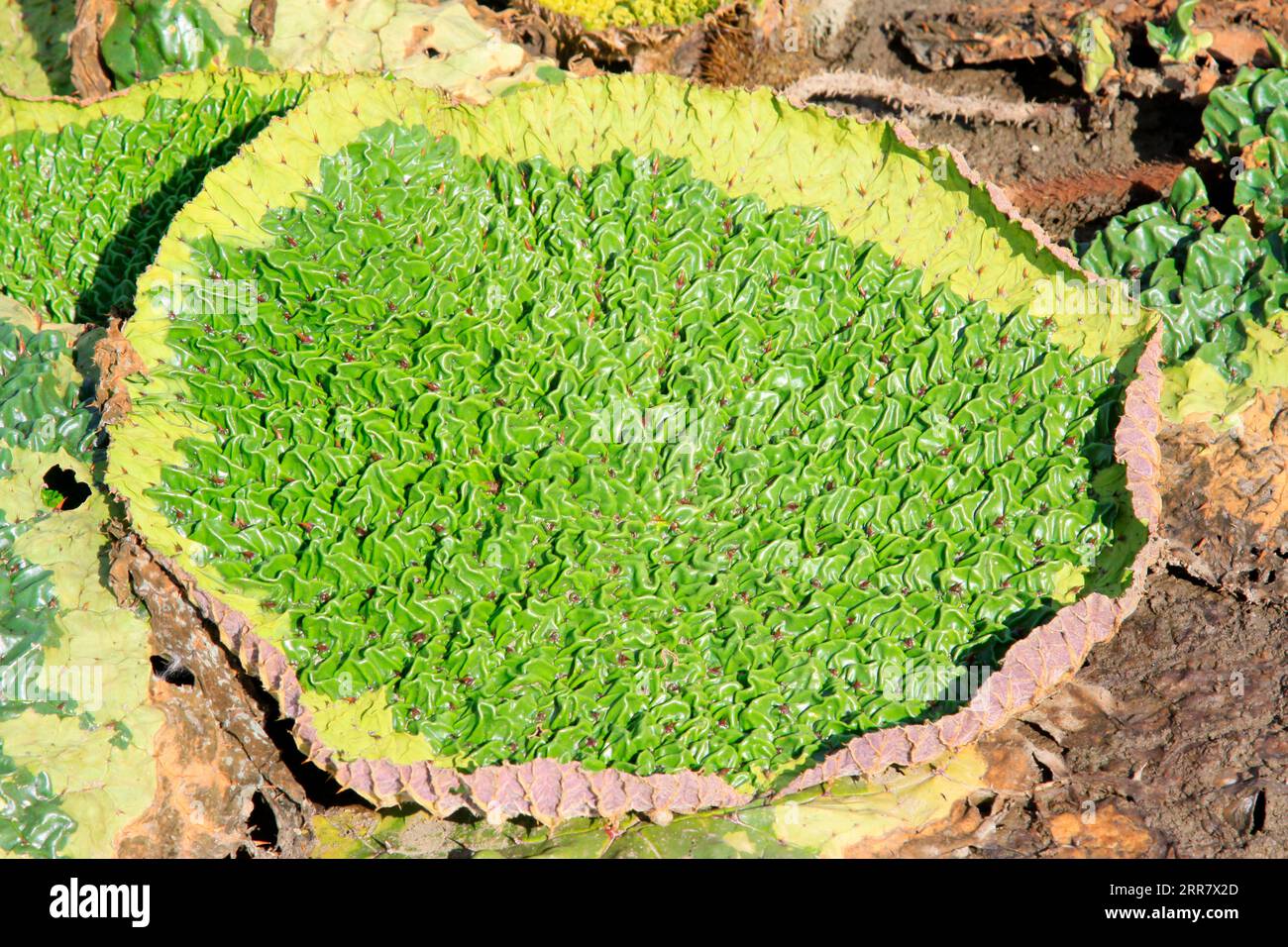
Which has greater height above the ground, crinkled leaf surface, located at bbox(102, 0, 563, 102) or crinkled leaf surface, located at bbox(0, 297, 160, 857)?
crinkled leaf surface, located at bbox(102, 0, 563, 102)

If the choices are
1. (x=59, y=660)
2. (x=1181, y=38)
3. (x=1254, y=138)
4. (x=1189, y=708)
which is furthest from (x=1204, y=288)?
(x=59, y=660)

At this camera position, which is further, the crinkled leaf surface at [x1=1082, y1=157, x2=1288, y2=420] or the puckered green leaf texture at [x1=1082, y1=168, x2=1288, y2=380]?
the puckered green leaf texture at [x1=1082, y1=168, x2=1288, y2=380]

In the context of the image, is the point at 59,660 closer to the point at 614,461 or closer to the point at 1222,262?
the point at 614,461

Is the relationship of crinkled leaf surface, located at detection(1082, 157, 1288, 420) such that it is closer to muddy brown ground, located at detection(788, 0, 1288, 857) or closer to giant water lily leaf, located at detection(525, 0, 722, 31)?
muddy brown ground, located at detection(788, 0, 1288, 857)

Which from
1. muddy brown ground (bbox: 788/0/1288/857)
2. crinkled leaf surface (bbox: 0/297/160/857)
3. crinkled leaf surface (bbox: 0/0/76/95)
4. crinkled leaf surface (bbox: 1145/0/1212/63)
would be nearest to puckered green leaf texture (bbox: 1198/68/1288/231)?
crinkled leaf surface (bbox: 1145/0/1212/63)

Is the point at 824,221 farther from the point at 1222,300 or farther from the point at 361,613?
the point at 361,613

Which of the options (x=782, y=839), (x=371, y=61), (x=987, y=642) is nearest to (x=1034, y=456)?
(x=987, y=642)

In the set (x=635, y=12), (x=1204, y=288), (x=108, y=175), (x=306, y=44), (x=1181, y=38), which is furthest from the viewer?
(x=635, y=12)
